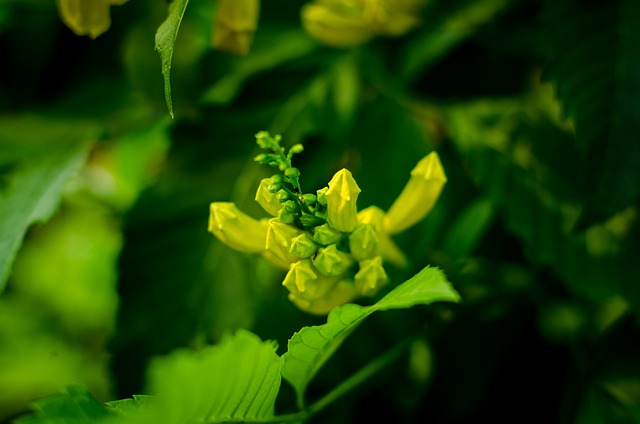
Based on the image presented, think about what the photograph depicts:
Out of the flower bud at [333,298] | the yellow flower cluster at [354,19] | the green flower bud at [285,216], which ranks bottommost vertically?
the flower bud at [333,298]

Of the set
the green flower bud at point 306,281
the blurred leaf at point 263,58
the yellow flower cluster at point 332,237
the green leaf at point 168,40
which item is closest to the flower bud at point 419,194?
the yellow flower cluster at point 332,237

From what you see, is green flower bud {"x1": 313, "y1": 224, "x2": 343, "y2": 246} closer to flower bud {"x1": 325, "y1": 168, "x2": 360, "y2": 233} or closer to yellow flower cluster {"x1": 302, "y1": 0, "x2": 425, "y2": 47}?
flower bud {"x1": 325, "y1": 168, "x2": 360, "y2": 233}

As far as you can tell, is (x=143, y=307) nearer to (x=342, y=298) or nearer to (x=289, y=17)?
(x=342, y=298)

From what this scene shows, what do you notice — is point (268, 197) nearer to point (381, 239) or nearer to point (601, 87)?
point (381, 239)

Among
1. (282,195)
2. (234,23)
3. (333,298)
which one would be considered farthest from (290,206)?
(234,23)

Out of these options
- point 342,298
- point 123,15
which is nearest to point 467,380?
point 342,298

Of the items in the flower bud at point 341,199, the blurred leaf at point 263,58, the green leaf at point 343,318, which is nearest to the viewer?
the green leaf at point 343,318

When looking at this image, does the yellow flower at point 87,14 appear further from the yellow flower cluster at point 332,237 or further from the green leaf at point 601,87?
the green leaf at point 601,87
